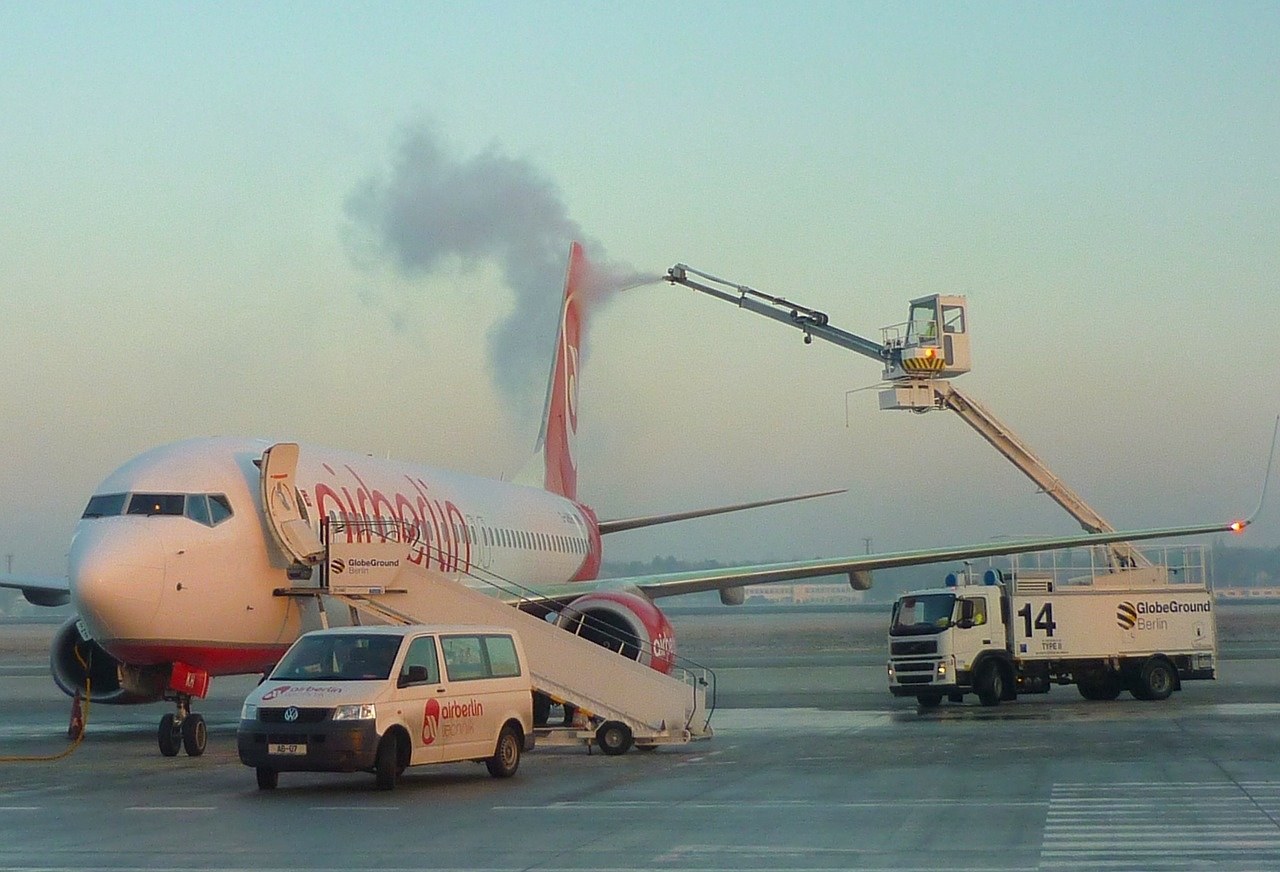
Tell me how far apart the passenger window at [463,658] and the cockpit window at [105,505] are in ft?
17.4

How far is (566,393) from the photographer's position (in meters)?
41.2

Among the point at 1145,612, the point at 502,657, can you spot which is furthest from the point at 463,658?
the point at 1145,612

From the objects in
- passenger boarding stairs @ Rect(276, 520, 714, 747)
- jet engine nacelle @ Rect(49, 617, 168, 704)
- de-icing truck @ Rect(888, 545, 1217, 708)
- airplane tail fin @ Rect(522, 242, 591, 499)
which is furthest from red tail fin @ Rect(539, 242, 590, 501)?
passenger boarding stairs @ Rect(276, 520, 714, 747)

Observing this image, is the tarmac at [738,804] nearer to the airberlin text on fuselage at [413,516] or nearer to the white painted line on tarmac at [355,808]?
the white painted line on tarmac at [355,808]

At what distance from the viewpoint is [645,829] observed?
1295cm

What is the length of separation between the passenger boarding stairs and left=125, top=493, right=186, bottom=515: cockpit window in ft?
6.05

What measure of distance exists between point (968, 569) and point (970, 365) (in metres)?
4.97

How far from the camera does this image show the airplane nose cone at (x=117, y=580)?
18.9 meters

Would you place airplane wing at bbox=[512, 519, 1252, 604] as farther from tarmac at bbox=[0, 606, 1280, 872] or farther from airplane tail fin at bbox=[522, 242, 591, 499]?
airplane tail fin at bbox=[522, 242, 591, 499]

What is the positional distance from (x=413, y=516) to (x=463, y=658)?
853 cm

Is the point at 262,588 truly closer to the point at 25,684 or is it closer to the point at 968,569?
the point at 968,569

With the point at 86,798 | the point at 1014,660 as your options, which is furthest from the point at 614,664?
the point at 1014,660

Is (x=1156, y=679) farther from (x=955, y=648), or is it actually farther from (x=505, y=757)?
(x=505, y=757)

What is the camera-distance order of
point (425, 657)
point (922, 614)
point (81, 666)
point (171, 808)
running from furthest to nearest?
point (922, 614) < point (81, 666) < point (425, 657) < point (171, 808)
